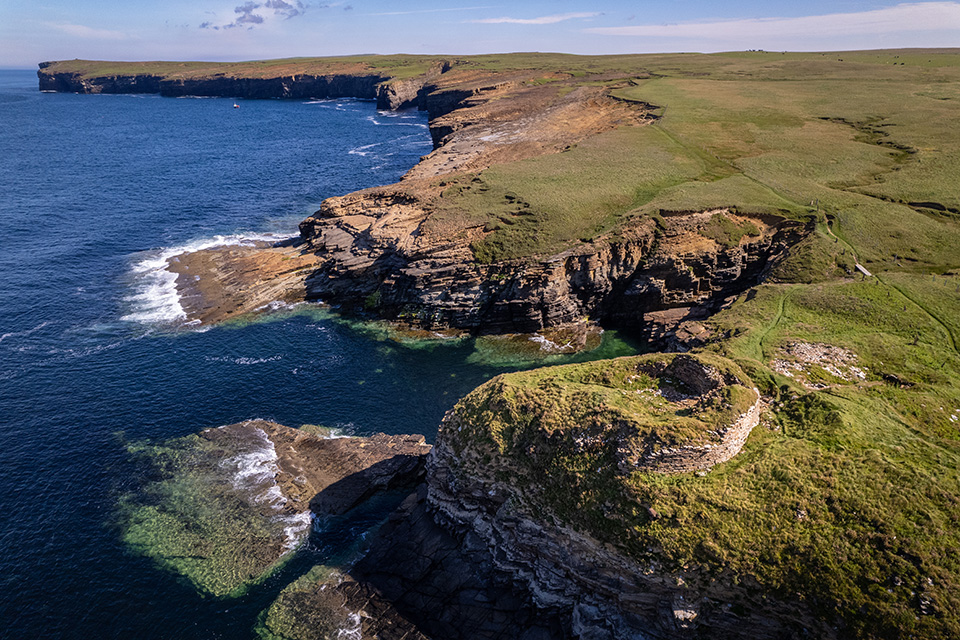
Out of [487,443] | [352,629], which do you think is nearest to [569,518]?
[487,443]

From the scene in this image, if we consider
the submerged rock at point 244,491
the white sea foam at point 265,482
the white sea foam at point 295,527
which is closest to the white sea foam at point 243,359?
the submerged rock at point 244,491

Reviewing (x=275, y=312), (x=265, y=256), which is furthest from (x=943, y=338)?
(x=265, y=256)

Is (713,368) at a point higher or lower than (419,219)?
lower

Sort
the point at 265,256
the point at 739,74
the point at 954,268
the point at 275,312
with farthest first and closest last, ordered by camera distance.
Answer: the point at 739,74, the point at 265,256, the point at 275,312, the point at 954,268

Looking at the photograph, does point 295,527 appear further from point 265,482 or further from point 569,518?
point 569,518

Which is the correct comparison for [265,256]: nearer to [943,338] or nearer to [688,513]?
[688,513]

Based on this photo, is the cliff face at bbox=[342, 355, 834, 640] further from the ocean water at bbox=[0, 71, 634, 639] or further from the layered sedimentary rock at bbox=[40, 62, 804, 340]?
the layered sedimentary rock at bbox=[40, 62, 804, 340]

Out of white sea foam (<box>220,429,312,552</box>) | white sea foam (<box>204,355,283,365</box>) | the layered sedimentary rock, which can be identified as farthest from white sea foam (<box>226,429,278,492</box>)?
the layered sedimentary rock
